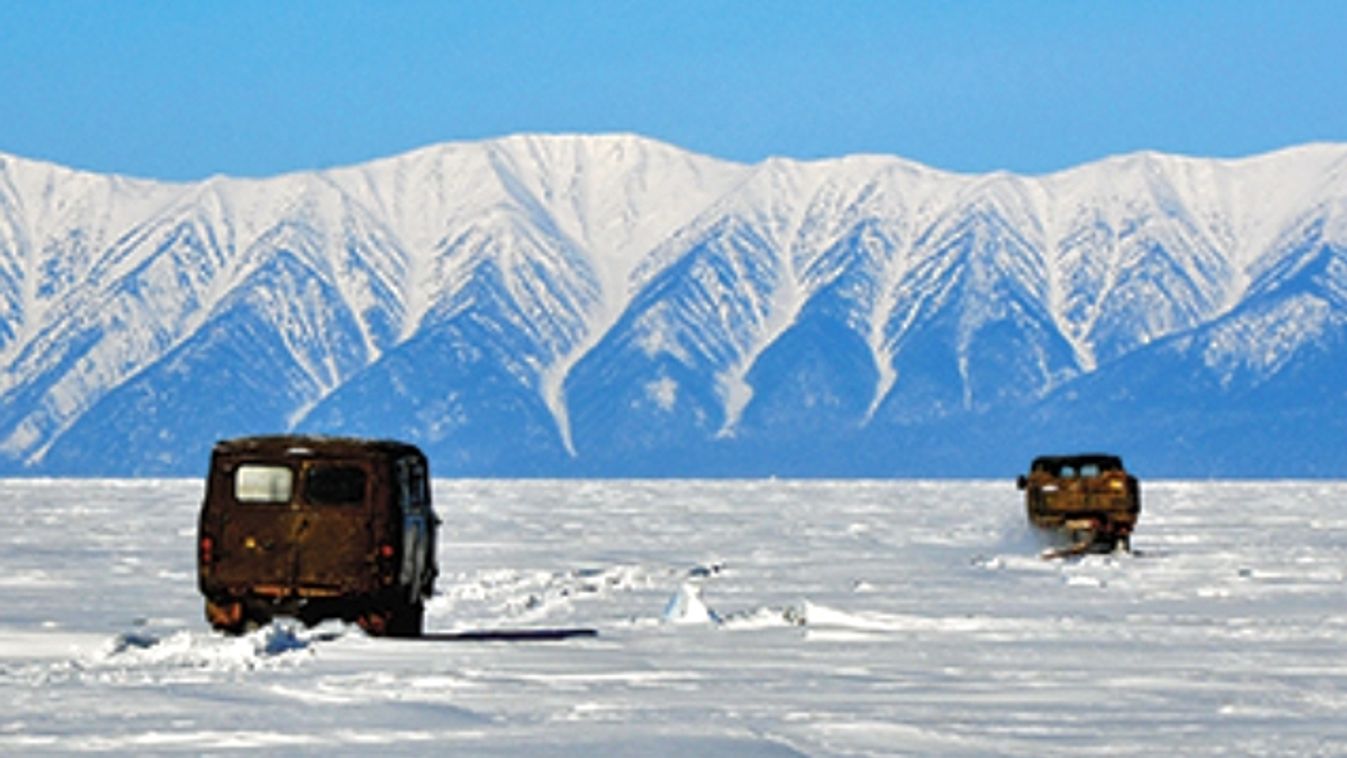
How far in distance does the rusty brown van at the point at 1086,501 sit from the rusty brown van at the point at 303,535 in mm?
25739

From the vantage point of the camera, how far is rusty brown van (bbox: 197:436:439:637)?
2328 cm

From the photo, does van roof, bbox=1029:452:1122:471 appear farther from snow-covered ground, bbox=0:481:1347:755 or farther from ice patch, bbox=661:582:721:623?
ice patch, bbox=661:582:721:623

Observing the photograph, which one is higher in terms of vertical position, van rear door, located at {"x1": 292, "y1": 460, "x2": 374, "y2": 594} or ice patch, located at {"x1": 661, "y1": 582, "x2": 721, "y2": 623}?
van rear door, located at {"x1": 292, "y1": 460, "x2": 374, "y2": 594}

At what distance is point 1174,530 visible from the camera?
6938 cm

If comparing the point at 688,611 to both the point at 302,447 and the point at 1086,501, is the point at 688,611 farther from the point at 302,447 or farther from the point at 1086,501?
the point at 1086,501

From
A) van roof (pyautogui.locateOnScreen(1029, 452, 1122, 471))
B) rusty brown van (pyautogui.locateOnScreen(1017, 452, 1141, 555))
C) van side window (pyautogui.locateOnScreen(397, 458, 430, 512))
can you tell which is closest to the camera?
van side window (pyautogui.locateOnScreen(397, 458, 430, 512))

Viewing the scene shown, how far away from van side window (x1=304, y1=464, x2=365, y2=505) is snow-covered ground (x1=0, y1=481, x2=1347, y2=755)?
4.05ft

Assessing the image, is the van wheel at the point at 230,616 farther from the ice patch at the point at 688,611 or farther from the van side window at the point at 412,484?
the ice patch at the point at 688,611

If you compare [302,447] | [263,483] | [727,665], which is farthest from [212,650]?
[727,665]

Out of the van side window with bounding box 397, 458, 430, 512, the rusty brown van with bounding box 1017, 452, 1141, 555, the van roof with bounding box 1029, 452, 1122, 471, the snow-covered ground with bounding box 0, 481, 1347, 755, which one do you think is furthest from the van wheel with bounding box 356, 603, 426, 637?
the van roof with bounding box 1029, 452, 1122, 471

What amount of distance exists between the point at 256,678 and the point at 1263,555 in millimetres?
34619

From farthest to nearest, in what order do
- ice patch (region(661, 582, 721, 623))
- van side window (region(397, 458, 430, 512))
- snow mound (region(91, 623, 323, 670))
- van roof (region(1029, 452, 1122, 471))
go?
1. van roof (region(1029, 452, 1122, 471))
2. ice patch (region(661, 582, 721, 623))
3. van side window (region(397, 458, 430, 512))
4. snow mound (region(91, 623, 323, 670))

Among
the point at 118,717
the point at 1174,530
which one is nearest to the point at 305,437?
the point at 118,717

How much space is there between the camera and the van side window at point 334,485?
2347cm
